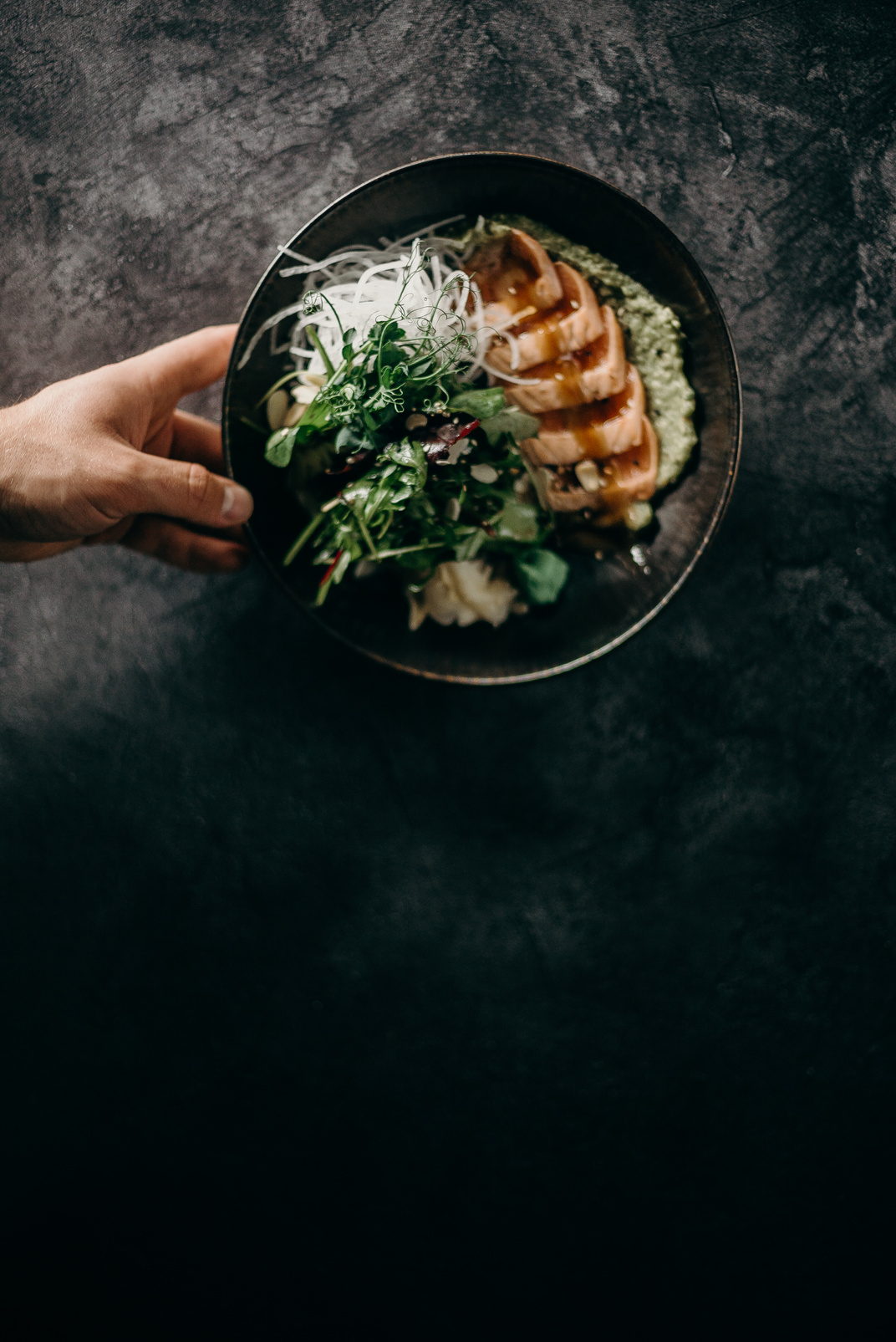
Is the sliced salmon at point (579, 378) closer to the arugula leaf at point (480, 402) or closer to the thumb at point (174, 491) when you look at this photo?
the arugula leaf at point (480, 402)

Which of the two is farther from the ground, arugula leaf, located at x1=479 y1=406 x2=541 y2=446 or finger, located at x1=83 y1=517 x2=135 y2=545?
finger, located at x1=83 y1=517 x2=135 y2=545

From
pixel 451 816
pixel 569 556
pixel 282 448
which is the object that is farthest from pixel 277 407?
pixel 451 816

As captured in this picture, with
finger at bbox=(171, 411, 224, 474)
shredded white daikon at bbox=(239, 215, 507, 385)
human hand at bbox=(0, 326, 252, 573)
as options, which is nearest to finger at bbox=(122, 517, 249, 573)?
human hand at bbox=(0, 326, 252, 573)

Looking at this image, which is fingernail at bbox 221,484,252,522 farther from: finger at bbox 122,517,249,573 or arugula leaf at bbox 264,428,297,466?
finger at bbox 122,517,249,573

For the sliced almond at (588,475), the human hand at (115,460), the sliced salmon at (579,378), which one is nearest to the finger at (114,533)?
the human hand at (115,460)

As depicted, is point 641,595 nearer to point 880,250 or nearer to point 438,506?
point 438,506

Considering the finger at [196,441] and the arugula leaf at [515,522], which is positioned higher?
the finger at [196,441]

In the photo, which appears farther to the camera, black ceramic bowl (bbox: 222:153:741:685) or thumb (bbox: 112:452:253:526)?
black ceramic bowl (bbox: 222:153:741:685)

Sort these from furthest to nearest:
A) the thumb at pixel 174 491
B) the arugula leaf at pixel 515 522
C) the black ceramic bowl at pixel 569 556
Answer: the arugula leaf at pixel 515 522
the black ceramic bowl at pixel 569 556
the thumb at pixel 174 491
